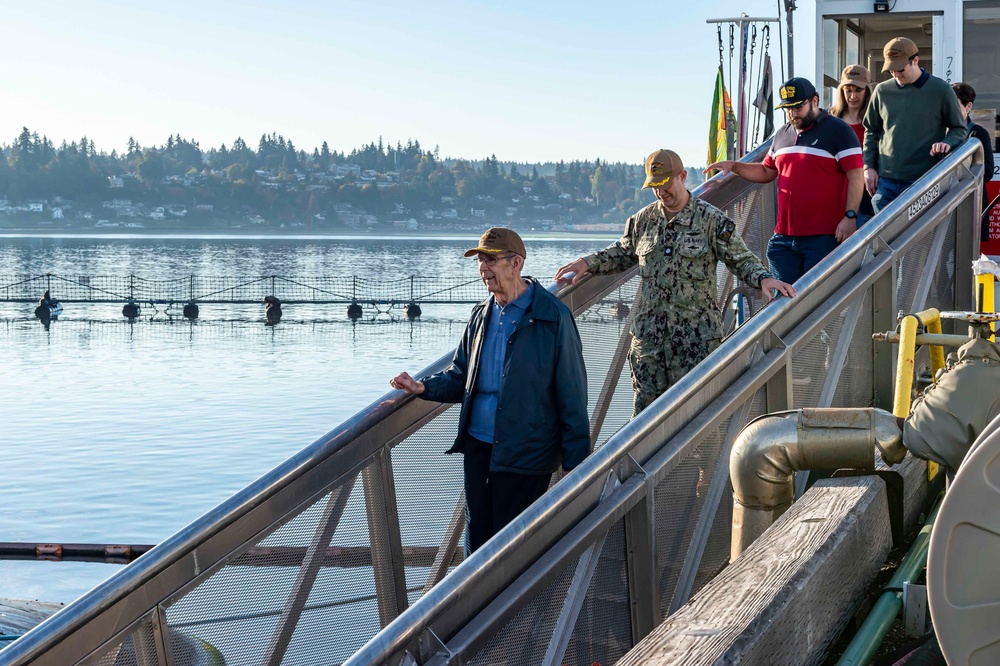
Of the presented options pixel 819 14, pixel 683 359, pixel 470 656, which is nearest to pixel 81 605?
pixel 470 656

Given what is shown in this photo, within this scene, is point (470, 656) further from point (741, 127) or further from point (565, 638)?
point (741, 127)

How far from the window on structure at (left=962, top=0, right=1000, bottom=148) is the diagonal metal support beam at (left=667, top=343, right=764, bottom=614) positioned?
678cm

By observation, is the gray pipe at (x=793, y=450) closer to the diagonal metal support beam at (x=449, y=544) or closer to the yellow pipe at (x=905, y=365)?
the yellow pipe at (x=905, y=365)

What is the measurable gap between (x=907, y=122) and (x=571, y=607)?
4729 millimetres

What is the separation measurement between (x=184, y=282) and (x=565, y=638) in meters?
113

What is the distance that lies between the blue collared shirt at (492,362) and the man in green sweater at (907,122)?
3.35 m

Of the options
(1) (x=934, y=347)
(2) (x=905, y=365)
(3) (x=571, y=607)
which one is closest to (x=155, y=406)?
(1) (x=934, y=347)

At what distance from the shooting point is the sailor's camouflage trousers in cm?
540

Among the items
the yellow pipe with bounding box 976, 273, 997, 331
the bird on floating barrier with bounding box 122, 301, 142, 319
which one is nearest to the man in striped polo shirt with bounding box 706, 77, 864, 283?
the yellow pipe with bounding box 976, 273, 997, 331

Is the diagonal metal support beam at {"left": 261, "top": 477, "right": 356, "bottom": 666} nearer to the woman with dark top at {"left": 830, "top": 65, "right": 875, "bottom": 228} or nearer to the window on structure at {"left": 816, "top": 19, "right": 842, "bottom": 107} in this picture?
the woman with dark top at {"left": 830, "top": 65, "right": 875, "bottom": 228}

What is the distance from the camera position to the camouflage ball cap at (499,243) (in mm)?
4738

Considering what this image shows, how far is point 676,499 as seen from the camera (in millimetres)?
4195

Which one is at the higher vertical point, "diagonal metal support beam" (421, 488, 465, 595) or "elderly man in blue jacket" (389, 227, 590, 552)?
"elderly man in blue jacket" (389, 227, 590, 552)

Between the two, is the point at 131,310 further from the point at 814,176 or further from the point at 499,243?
the point at 499,243
